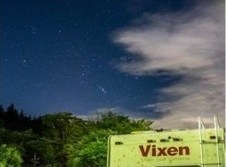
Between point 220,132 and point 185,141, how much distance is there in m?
0.96

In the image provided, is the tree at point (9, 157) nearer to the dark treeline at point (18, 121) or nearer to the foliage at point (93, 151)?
the foliage at point (93, 151)

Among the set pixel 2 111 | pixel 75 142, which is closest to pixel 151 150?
pixel 75 142

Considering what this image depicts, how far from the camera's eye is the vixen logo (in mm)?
8570

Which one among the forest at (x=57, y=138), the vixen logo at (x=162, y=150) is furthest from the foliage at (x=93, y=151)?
the vixen logo at (x=162, y=150)

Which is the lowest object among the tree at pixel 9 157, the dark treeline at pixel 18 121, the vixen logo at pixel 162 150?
the vixen logo at pixel 162 150

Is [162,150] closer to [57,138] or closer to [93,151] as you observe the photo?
[93,151]

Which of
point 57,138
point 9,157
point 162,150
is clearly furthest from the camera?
point 57,138

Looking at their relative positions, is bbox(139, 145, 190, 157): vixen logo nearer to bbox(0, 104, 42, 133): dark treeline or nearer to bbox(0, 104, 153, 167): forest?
bbox(0, 104, 153, 167): forest

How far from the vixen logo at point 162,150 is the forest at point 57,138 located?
14625 millimetres

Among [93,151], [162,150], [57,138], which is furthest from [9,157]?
[162,150]

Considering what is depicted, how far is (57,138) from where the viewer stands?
111 ft

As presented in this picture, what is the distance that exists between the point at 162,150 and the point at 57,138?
25.7 metres

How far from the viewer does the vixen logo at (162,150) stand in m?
8.57

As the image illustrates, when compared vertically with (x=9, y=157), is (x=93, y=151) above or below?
above
